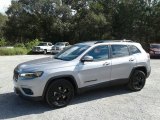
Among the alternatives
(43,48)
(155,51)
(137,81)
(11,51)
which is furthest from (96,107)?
(43,48)

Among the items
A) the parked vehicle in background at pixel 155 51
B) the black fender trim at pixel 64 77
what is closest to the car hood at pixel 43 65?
the black fender trim at pixel 64 77

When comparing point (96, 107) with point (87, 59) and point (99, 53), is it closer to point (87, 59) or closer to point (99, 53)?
point (87, 59)

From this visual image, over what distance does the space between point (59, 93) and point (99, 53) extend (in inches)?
67.4

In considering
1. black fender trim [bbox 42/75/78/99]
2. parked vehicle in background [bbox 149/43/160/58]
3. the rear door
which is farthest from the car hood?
parked vehicle in background [bbox 149/43/160/58]

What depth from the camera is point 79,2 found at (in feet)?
144

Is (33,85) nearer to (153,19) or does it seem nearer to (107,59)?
(107,59)

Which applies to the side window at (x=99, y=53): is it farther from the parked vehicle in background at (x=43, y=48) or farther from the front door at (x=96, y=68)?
the parked vehicle in background at (x=43, y=48)

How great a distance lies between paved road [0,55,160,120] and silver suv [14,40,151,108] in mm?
357

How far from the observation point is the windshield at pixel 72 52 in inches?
291

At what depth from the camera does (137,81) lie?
8.59 meters

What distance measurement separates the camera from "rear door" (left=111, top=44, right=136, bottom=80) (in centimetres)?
787

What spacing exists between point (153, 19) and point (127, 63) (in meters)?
31.0

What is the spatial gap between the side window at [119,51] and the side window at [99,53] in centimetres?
26

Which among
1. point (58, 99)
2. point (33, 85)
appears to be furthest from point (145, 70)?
point (33, 85)
